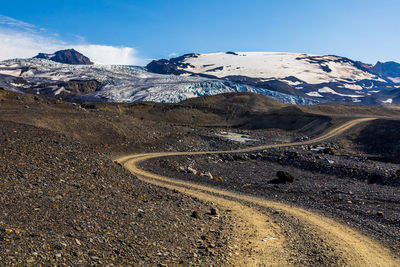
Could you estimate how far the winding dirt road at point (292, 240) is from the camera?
1239 centimetres

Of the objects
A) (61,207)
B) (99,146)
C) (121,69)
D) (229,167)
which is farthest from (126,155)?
(121,69)

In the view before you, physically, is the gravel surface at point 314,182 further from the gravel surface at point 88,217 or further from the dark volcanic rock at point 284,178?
the gravel surface at point 88,217

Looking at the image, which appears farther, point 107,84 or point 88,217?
point 107,84

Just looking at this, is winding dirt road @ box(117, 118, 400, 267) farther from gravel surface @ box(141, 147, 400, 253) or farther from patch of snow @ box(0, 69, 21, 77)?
patch of snow @ box(0, 69, 21, 77)

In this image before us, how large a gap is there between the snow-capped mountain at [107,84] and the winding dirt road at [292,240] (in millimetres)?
110132

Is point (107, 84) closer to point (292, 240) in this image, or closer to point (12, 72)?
point (12, 72)

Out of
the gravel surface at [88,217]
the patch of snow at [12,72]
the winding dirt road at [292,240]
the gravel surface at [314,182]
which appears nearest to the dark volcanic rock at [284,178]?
the gravel surface at [314,182]

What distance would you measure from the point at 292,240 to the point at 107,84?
157m

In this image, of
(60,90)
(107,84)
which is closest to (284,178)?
(107,84)

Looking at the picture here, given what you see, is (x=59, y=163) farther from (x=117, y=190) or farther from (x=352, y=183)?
(x=352, y=183)

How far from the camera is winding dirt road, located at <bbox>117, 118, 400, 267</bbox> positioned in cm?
1239

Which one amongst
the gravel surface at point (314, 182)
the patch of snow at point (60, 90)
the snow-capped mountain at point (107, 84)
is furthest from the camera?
the patch of snow at point (60, 90)

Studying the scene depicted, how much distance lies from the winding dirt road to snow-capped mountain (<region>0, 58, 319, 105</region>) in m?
110

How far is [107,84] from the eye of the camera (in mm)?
160750
